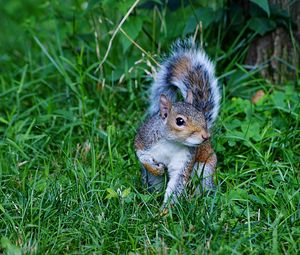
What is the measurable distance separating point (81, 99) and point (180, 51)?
780 millimetres

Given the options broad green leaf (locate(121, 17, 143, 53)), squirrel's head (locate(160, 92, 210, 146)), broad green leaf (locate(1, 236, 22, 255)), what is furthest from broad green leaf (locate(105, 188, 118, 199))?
broad green leaf (locate(121, 17, 143, 53))

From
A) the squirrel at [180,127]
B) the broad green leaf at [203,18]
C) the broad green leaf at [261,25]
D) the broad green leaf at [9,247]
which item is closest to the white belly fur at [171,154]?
the squirrel at [180,127]

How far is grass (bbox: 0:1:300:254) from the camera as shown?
10.1 ft

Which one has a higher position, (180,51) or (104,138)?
(180,51)

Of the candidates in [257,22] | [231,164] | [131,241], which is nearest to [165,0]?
[257,22]

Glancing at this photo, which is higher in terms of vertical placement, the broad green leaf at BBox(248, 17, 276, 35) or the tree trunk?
the broad green leaf at BBox(248, 17, 276, 35)

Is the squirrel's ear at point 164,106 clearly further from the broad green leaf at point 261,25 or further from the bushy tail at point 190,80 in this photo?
the broad green leaf at point 261,25

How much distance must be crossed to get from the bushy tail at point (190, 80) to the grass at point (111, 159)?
0.31 m

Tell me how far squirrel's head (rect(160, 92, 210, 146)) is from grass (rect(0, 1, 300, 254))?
28cm

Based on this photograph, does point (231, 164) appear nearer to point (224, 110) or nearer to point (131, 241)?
point (224, 110)

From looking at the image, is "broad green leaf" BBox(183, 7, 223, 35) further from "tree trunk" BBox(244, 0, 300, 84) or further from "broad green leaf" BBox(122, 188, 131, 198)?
"broad green leaf" BBox(122, 188, 131, 198)

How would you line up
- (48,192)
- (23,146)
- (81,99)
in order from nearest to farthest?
(48,192)
(23,146)
(81,99)

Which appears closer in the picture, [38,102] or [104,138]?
[104,138]

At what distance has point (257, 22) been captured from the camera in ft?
14.8
